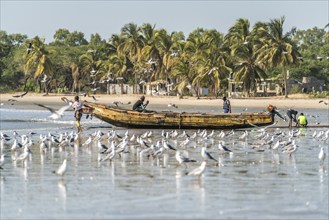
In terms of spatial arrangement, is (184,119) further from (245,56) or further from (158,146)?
(245,56)

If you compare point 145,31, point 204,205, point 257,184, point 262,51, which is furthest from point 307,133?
point 145,31

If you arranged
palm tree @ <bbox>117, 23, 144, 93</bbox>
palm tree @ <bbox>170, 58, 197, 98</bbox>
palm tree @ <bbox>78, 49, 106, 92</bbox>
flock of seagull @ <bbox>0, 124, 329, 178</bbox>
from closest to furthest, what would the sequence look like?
1. flock of seagull @ <bbox>0, 124, 329, 178</bbox>
2. palm tree @ <bbox>170, 58, 197, 98</bbox>
3. palm tree @ <bbox>117, 23, 144, 93</bbox>
4. palm tree @ <bbox>78, 49, 106, 92</bbox>

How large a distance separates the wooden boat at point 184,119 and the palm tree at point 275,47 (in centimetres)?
4435

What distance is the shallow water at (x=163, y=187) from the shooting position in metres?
15.3

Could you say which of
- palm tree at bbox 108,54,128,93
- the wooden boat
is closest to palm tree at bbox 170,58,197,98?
palm tree at bbox 108,54,128,93

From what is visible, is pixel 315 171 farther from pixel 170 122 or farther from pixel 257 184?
pixel 170 122

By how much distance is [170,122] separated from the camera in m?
40.5

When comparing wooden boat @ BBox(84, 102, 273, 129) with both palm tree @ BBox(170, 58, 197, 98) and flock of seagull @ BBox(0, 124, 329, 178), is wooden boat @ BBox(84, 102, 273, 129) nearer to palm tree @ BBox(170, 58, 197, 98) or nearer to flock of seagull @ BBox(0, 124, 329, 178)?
flock of seagull @ BBox(0, 124, 329, 178)

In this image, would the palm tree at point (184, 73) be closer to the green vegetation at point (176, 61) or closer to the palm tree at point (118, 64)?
the green vegetation at point (176, 61)

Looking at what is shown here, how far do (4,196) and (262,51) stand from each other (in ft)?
237

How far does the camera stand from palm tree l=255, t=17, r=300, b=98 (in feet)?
282

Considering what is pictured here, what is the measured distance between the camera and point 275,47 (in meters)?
86.5

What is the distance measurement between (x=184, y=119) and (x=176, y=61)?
53654mm

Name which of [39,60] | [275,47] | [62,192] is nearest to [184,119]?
[62,192]
